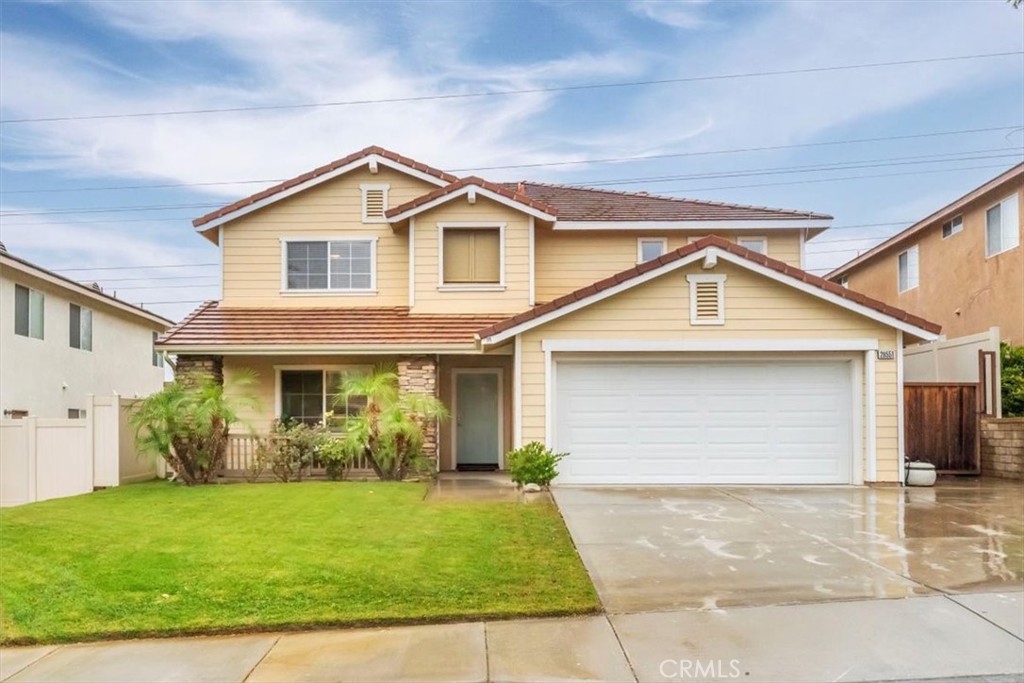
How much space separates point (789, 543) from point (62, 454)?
40.3 feet

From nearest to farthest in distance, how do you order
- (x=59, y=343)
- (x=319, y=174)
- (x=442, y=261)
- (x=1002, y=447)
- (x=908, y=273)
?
(x=1002, y=447), (x=442, y=261), (x=319, y=174), (x=59, y=343), (x=908, y=273)

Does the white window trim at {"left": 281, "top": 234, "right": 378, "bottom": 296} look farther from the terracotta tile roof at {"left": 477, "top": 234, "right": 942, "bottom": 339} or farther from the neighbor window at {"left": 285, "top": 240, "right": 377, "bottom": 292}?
the terracotta tile roof at {"left": 477, "top": 234, "right": 942, "bottom": 339}

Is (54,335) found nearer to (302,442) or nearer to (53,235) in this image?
(302,442)

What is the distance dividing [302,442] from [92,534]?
5142 mm

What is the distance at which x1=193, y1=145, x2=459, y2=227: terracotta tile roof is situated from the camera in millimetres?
15836

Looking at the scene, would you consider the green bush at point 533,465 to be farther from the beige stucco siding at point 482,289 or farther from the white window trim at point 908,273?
the white window trim at point 908,273

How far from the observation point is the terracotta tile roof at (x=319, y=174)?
1584 cm

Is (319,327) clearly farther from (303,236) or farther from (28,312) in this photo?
(28,312)

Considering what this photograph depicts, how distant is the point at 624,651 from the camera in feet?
16.5

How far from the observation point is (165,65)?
61.6 feet

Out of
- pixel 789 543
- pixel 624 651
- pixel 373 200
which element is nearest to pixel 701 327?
pixel 789 543

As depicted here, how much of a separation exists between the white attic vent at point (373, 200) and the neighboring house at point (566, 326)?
5 centimetres

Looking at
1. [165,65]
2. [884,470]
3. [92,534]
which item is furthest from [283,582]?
[165,65]

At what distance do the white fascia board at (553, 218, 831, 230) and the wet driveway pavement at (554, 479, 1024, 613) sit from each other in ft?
22.1
